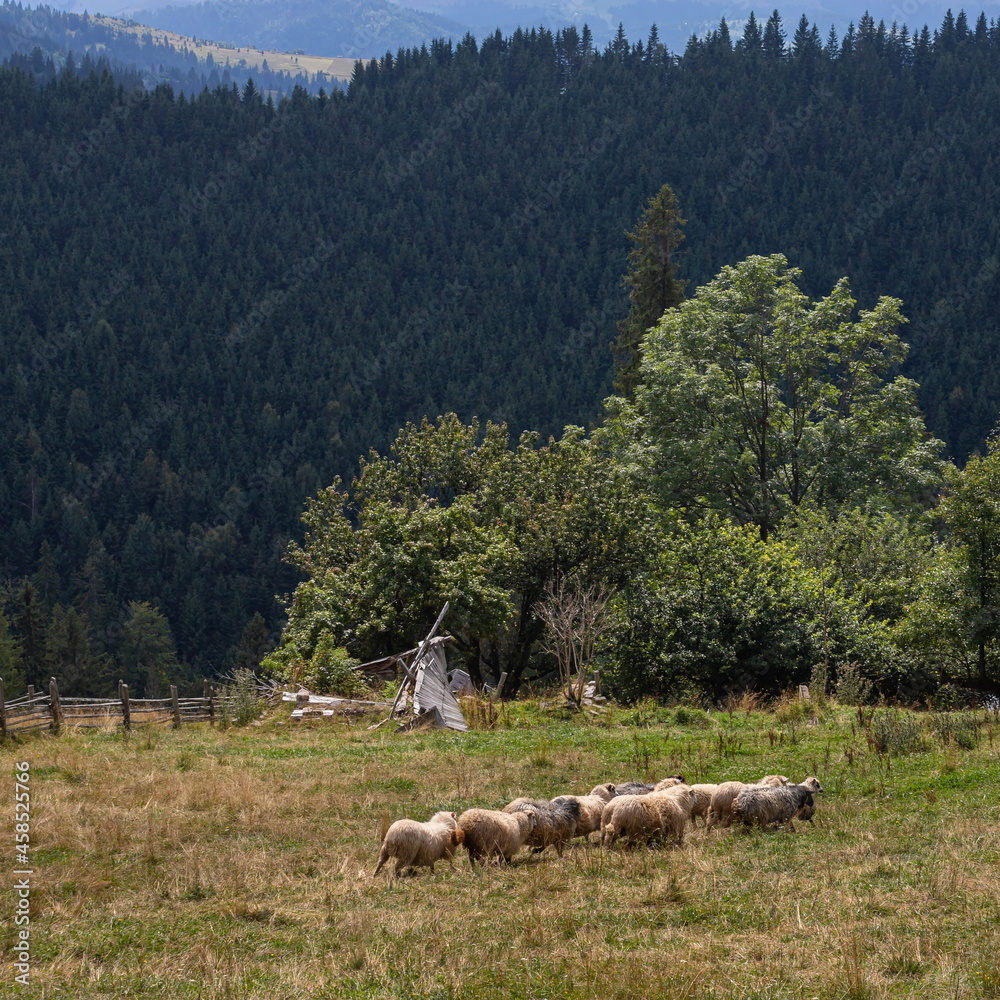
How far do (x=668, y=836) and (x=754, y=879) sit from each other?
1998 millimetres

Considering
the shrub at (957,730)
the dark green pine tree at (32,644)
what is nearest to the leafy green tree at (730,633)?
the shrub at (957,730)

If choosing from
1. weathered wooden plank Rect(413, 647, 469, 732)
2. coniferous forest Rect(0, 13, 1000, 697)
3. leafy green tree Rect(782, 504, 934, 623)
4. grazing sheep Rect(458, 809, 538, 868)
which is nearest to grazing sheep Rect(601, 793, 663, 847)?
grazing sheep Rect(458, 809, 538, 868)

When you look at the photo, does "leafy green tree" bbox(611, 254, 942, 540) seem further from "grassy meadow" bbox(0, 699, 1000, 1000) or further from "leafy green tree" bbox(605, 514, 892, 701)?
"grassy meadow" bbox(0, 699, 1000, 1000)

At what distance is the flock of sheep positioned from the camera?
10.9m

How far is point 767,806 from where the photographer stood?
1226 cm

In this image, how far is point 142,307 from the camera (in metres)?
192

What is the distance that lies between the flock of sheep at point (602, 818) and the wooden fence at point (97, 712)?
13498mm

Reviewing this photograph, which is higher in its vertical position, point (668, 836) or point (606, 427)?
point (606, 427)

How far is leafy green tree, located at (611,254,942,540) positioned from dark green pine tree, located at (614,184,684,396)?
15.8m

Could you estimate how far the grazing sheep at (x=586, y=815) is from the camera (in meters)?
12.2

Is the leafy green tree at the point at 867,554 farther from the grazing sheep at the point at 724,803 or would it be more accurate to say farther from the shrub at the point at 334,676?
the grazing sheep at the point at 724,803

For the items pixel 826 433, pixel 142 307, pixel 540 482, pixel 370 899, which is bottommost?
pixel 370 899

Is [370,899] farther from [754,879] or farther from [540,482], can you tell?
[540,482]

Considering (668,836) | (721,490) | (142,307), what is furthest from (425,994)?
(142,307)
